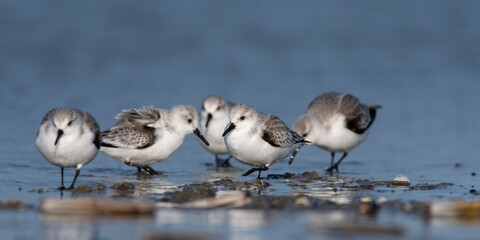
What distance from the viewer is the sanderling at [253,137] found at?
30.8 ft

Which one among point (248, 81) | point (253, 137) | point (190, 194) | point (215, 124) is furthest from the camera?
point (248, 81)

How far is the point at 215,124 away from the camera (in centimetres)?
1161

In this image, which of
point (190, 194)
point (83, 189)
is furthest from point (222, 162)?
point (190, 194)

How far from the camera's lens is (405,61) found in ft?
63.9

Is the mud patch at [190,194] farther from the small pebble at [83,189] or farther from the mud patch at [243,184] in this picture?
the small pebble at [83,189]

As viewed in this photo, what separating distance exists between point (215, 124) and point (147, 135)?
1.83 meters

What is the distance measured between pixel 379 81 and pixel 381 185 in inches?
362

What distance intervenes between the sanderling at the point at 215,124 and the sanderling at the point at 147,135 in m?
0.91

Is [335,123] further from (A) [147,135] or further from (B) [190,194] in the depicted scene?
(B) [190,194]

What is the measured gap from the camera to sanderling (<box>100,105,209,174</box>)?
9.88 metres

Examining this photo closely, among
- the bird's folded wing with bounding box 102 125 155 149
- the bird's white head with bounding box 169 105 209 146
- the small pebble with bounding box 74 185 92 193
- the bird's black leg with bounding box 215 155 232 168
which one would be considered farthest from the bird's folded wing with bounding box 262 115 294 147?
the small pebble with bounding box 74 185 92 193

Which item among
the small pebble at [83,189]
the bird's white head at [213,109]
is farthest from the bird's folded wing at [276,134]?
the small pebble at [83,189]

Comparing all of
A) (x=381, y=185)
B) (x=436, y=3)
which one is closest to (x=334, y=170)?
(x=381, y=185)

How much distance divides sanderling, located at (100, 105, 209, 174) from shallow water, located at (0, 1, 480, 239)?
0.34 meters
